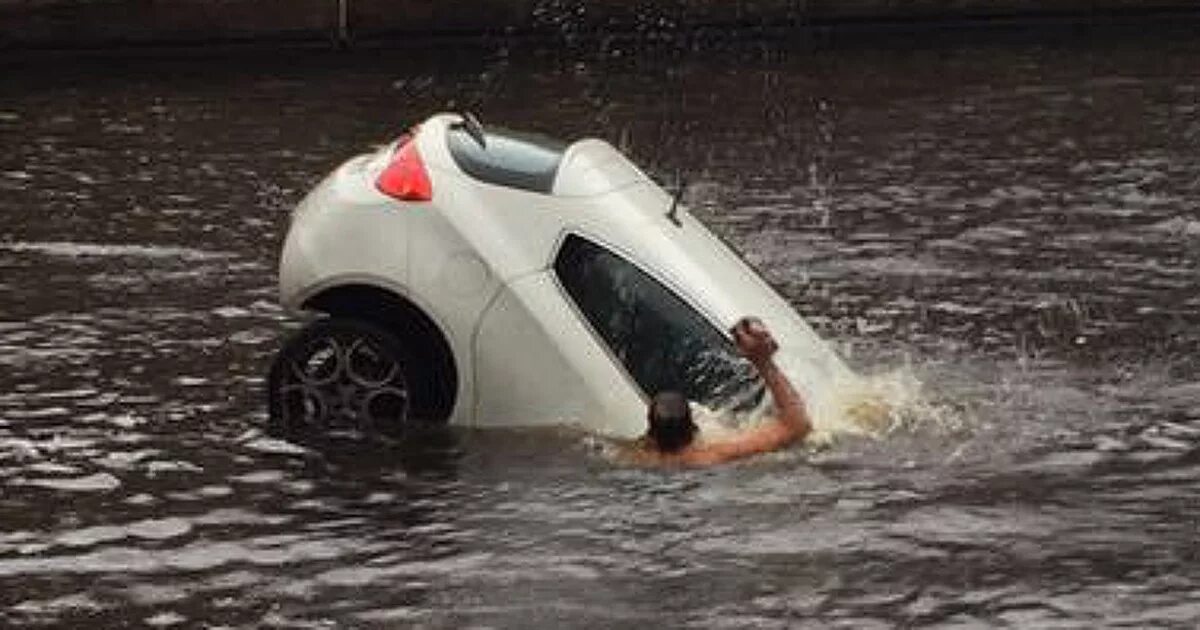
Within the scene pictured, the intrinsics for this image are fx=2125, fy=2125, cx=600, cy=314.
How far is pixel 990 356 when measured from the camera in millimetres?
11492

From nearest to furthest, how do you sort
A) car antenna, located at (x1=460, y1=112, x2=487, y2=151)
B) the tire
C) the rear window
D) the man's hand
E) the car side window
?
the man's hand
the car side window
the tire
the rear window
car antenna, located at (x1=460, y1=112, x2=487, y2=151)

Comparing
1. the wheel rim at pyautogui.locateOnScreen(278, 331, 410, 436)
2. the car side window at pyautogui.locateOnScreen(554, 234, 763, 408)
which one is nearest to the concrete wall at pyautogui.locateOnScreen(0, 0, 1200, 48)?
the wheel rim at pyautogui.locateOnScreen(278, 331, 410, 436)

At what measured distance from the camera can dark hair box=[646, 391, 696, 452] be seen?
8.95 meters

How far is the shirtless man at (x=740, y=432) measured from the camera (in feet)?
29.4

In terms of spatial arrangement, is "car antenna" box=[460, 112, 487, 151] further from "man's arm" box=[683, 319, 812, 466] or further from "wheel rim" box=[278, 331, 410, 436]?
"man's arm" box=[683, 319, 812, 466]

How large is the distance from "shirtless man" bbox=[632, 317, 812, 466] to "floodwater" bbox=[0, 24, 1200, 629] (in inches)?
3.8

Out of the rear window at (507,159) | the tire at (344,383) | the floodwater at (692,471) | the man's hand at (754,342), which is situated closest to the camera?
the floodwater at (692,471)

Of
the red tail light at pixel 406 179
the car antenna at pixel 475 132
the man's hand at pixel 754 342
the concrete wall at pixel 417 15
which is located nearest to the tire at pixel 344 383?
the red tail light at pixel 406 179

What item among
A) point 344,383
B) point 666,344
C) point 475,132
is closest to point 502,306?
point 666,344

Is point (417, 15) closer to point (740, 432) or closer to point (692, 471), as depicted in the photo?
point (740, 432)

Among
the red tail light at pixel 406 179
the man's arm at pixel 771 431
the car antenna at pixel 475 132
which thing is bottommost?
the man's arm at pixel 771 431

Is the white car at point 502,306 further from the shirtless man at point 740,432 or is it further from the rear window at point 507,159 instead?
the shirtless man at point 740,432

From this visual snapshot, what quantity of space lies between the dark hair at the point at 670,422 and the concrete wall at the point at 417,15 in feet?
49.5

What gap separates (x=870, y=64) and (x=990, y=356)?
11.4m
